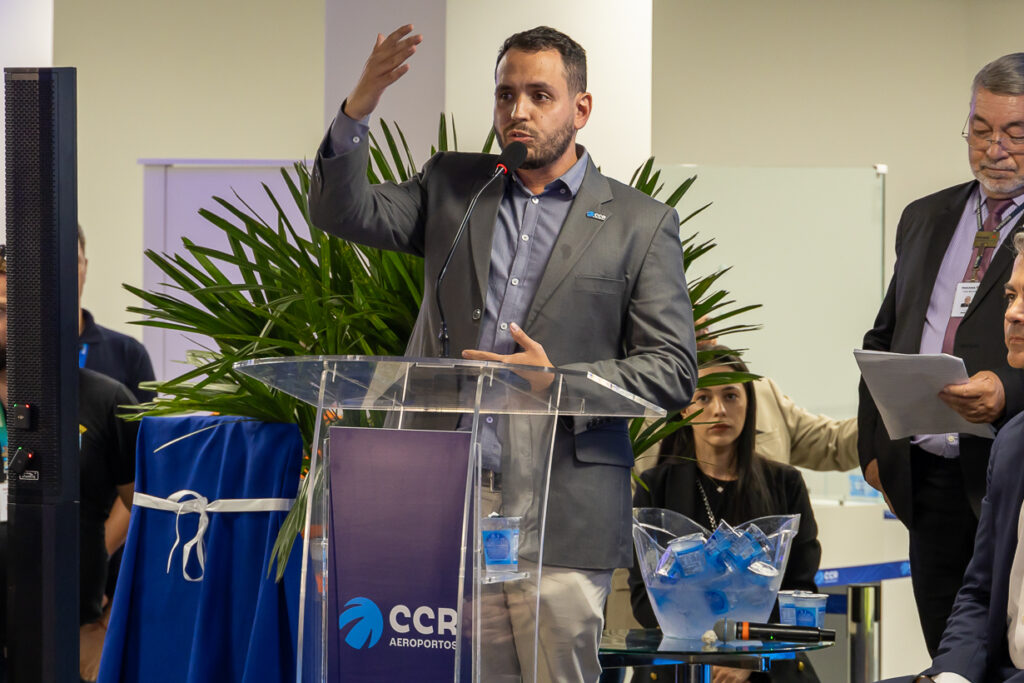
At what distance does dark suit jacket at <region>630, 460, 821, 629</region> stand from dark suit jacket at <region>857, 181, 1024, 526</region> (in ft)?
2.24

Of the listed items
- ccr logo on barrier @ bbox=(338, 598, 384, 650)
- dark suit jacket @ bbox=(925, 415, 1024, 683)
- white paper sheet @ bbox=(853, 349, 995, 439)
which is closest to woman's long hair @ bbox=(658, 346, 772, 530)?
white paper sheet @ bbox=(853, 349, 995, 439)

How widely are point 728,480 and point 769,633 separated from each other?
3.15 feet

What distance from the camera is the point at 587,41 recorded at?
122 inches

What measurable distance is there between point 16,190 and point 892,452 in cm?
192

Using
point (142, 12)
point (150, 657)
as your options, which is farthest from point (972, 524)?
point (142, 12)

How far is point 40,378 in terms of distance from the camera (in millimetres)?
2008

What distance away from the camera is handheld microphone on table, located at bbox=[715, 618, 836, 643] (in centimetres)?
268

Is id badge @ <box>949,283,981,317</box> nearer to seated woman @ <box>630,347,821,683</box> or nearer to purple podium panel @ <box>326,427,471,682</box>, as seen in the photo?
seated woman @ <box>630,347,821,683</box>

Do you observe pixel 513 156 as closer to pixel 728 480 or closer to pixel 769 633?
pixel 769 633

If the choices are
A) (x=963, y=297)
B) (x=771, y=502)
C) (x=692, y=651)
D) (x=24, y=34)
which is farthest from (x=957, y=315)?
(x=24, y=34)

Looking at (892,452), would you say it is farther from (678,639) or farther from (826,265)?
(826,265)

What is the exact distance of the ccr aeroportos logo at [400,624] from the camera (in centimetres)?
163

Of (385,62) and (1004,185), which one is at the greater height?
(385,62)

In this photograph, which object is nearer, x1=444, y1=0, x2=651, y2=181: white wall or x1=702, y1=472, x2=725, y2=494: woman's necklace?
x1=444, y1=0, x2=651, y2=181: white wall
